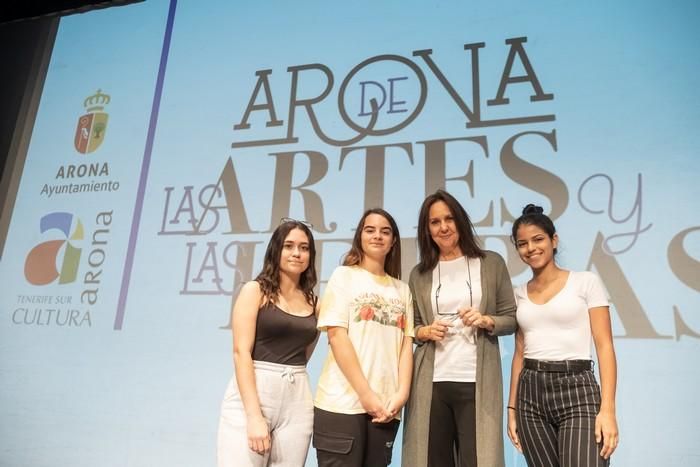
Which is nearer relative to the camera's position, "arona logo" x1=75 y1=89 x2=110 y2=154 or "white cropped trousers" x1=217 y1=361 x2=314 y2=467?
"white cropped trousers" x1=217 y1=361 x2=314 y2=467

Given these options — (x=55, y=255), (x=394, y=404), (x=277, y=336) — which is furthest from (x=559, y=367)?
(x=55, y=255)

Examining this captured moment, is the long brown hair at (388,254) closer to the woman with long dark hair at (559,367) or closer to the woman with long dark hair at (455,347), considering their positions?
the woman with long dark hair at (455,347)

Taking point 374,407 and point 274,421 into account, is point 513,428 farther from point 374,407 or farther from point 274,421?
point 274,421

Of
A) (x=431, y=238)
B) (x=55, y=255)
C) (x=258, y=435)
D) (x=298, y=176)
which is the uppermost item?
(x=298, y=176)

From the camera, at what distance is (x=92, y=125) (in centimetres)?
321

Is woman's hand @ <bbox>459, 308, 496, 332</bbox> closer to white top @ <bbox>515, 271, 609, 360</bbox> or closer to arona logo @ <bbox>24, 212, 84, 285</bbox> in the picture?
white top @ <bbox>515, 271, 609, 360</bbox>

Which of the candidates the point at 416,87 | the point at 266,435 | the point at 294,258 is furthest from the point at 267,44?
the point at 266,435

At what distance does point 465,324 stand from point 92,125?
2.84 meters

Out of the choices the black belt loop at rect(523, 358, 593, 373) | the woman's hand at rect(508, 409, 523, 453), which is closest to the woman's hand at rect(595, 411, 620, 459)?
the black belt loop at rect(523, 358, 593, 373)

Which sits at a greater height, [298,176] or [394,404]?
[298,176]

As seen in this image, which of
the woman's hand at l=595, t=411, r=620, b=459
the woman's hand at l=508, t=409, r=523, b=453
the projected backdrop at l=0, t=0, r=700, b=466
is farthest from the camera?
the projected backdrop at l=0, t=0, r=700, b=466

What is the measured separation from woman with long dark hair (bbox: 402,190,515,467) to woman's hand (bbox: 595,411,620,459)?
0.26 metres

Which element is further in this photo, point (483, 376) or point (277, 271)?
point (277, 271)

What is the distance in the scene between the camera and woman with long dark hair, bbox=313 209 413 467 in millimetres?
1402
